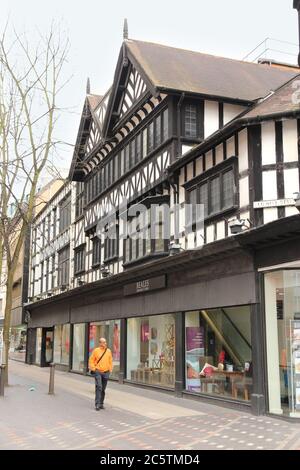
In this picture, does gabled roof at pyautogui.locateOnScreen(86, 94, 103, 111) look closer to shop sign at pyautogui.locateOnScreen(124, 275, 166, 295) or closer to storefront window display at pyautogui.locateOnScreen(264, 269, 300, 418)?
shop sign at pyautogui.locateOnScreen(124, 275, 166, 295)

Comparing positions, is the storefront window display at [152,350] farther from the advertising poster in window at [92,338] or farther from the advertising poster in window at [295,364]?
the advertising poster in window at [295,364]

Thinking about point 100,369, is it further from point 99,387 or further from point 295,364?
point 295,364

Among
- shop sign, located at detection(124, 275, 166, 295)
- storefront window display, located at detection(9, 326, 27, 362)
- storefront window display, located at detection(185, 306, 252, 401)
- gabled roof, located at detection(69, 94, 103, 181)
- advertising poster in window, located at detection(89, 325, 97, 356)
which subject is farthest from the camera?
storefront window display, located at detection(9, 326, 27, 362)

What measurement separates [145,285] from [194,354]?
11.1 feet

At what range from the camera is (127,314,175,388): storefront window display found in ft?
50.3

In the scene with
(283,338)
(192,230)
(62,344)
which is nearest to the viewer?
(283,338)

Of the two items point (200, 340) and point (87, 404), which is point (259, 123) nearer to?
point (200, 340)

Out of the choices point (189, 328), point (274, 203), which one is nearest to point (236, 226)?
point (274, 203)

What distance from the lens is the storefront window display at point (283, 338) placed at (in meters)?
10.5

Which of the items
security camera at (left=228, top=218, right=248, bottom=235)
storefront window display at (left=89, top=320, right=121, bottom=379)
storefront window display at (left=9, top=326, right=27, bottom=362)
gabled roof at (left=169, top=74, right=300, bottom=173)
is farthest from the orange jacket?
storefront window display at (left=9, top=326, right=27, bottom=362)

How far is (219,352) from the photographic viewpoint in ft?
43.5

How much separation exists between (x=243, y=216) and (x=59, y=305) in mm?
17174

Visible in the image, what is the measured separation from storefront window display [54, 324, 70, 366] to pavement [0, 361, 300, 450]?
11341 mm

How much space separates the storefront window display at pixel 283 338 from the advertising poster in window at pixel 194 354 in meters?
3.13
